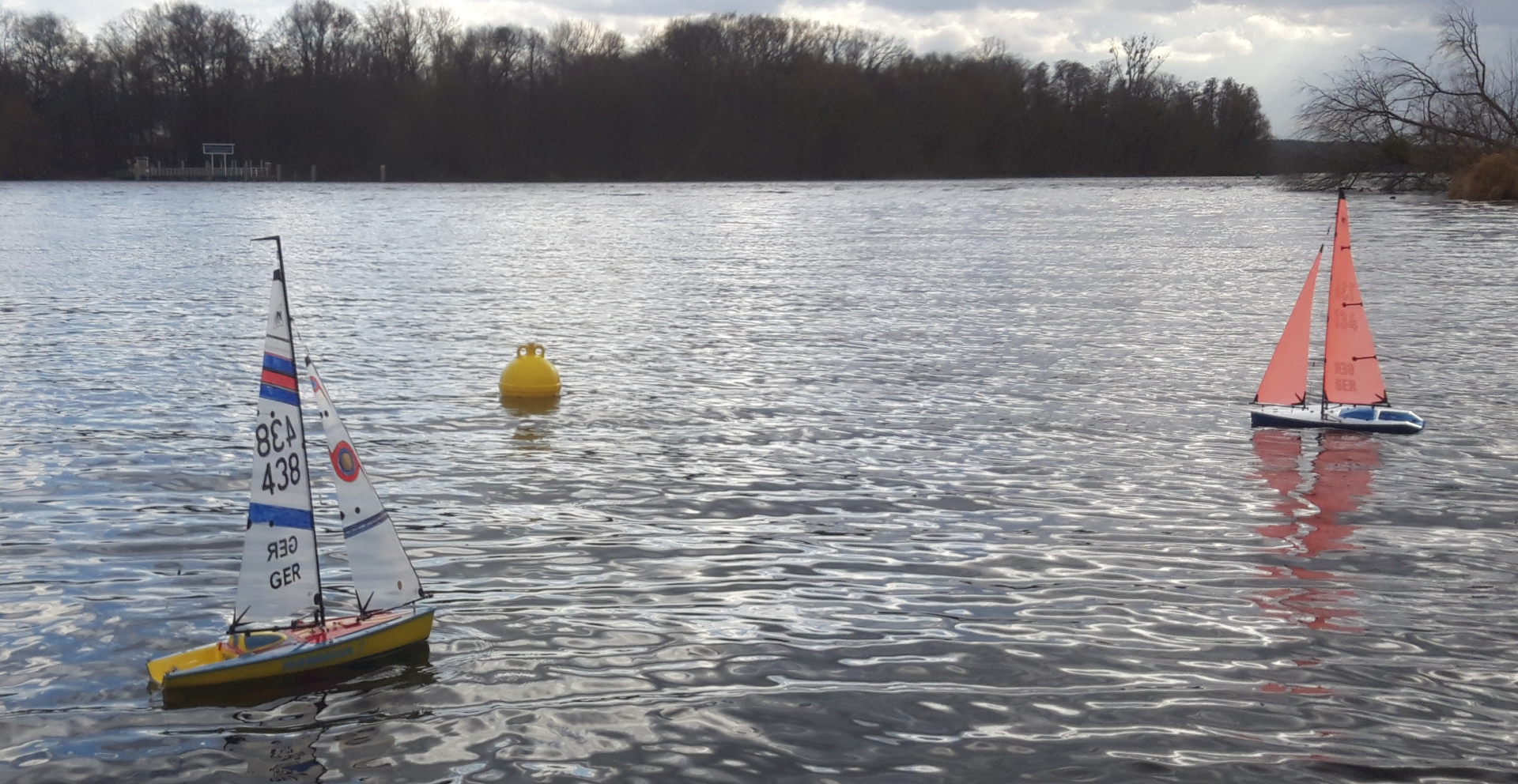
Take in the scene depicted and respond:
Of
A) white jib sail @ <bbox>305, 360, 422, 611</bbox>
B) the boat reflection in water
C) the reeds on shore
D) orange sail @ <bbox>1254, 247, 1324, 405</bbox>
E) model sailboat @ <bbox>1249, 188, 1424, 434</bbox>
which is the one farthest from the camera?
the reeds on shore

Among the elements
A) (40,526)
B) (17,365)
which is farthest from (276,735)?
(17,365)

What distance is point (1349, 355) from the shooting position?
58.4 ft

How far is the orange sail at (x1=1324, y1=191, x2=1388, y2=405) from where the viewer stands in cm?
1759

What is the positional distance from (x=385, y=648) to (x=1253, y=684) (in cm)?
555

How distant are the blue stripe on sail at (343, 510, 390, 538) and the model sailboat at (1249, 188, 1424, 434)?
1188 cm

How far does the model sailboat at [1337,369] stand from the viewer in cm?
1727

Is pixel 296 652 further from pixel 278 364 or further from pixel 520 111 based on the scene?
pixel 520 111

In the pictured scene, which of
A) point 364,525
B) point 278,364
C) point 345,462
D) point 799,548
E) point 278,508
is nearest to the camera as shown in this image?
point 278,364

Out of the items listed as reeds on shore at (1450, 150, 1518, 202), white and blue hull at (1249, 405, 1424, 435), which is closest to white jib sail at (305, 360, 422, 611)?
white and blue hull at (1249, 405, 1424, 435)

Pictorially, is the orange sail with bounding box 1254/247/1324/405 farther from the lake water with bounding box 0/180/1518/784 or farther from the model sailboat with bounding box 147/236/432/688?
the model sailboat with bounding box 147/236/432/688

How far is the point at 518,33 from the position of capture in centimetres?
16300

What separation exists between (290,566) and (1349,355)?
45.2 feet

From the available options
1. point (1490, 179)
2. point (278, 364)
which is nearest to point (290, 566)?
point (278, 364)

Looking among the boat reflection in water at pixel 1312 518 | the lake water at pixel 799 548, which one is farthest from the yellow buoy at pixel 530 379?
the boat reflection in water at pixel 1312 518
